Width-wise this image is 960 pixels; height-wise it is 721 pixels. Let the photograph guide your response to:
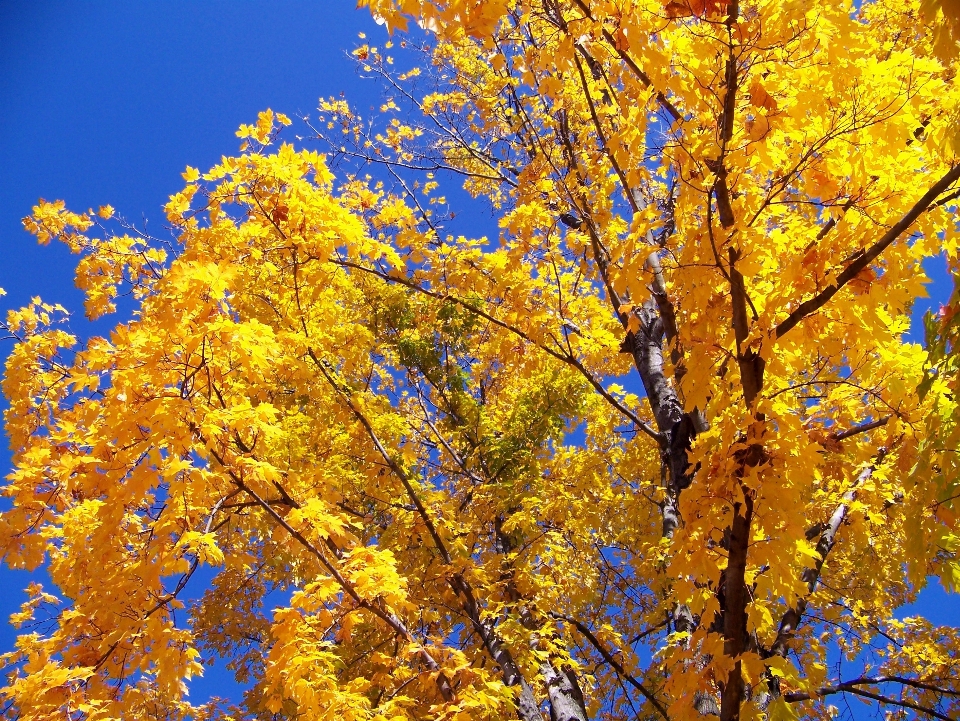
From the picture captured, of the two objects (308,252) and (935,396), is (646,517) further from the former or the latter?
(308,252)

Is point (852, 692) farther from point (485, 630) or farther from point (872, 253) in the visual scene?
point (872, 253)

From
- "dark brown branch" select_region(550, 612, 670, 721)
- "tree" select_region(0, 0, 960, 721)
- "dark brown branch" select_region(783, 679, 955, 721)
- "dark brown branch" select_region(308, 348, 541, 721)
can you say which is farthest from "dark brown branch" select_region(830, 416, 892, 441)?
"dark brown branch" select_region(308, 348, 541, 721)

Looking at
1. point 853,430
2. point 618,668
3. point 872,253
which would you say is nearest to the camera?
point 872,253

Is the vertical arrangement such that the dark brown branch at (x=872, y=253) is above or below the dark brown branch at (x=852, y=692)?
above

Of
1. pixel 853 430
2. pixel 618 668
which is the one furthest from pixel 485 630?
pixel 853 430

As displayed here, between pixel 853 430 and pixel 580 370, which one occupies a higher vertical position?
pixel 580 370

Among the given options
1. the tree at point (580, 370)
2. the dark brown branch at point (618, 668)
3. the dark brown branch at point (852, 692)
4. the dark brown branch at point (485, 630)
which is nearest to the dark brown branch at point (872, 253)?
the tree at point (580, 370)

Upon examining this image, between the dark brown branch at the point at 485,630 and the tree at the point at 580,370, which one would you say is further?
the dark brown branch at the point at 485,630

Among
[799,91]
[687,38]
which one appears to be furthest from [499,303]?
[799,91]

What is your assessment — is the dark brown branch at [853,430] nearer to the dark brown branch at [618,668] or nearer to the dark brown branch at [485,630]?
the dark brown branch at [618,668]

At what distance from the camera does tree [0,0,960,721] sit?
2707mm

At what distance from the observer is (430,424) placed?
22.8 feet

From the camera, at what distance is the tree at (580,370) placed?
8.88 ft

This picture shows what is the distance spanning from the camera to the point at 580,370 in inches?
170
